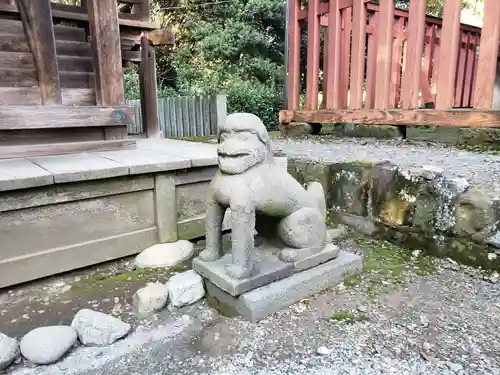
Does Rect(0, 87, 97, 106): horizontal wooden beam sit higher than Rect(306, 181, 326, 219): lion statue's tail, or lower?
higher

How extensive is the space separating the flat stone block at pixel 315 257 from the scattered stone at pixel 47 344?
108cm

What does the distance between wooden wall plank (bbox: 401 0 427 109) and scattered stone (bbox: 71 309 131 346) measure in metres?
3.28

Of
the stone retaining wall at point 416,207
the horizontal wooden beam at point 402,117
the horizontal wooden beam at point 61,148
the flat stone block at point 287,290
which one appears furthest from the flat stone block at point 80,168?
the horizontal wooden beam at point 402,117

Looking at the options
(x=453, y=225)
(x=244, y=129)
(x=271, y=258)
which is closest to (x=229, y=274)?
(x=271, y=258)

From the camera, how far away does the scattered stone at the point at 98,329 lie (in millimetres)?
1601

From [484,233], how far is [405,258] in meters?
0.46

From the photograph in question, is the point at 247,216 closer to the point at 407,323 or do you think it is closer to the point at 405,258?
the point at 407,323

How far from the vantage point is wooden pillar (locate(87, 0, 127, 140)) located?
2990 millimetres

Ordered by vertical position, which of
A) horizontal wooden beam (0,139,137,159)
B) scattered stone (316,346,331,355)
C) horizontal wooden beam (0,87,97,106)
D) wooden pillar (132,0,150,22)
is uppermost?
wooden pillar (132,0,150,22)

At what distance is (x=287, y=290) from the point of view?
5.96 ft

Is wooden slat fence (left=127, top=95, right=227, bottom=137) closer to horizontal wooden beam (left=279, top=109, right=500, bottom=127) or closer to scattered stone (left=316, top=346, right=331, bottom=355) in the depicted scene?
horizontal wooden beam (left=279, top=109, right=500, bottom=127)

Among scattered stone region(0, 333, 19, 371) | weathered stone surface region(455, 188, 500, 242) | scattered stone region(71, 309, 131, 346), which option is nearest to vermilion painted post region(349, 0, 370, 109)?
weathered stone surface region(455, 188, 500, 242)

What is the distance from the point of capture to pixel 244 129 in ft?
5.58

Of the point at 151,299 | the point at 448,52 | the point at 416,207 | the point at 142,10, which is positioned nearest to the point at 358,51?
the point at 448,52
